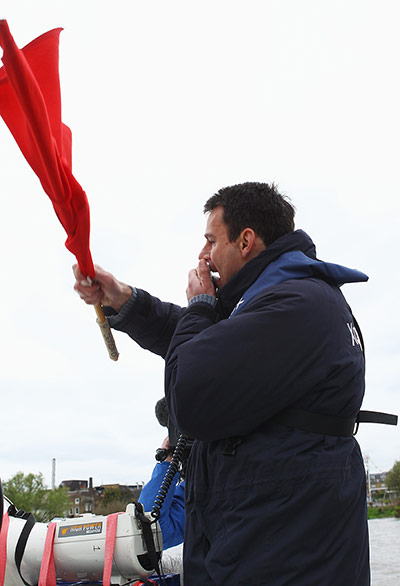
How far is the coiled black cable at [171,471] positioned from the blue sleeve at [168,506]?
0.22ft

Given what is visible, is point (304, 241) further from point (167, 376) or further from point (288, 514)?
point (288, 514)

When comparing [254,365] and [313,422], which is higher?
[254,365]

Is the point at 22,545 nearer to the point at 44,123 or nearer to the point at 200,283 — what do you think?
the point at 200,283

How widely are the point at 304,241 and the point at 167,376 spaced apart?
2.74ft

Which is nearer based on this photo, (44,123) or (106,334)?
(44,123)

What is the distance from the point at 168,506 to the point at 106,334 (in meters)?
0.97

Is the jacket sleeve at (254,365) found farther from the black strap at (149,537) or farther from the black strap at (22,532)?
the black strap at (22,532)

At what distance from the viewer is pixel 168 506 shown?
312 cm

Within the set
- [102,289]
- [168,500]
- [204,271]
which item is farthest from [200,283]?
[168,500]

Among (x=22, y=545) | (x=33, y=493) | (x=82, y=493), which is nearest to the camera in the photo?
(x=22, y=545)

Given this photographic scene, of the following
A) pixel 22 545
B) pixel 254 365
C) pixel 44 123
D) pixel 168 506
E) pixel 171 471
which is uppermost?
pixel 44 123

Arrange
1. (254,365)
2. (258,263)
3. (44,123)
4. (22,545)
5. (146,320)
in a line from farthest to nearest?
(146,320) < (22,545) < (258,263) < (44,123) < (254,365)

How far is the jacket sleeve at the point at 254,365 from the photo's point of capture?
1.93 metres

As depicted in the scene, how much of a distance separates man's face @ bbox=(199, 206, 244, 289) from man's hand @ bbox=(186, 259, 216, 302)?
5 centimetres
